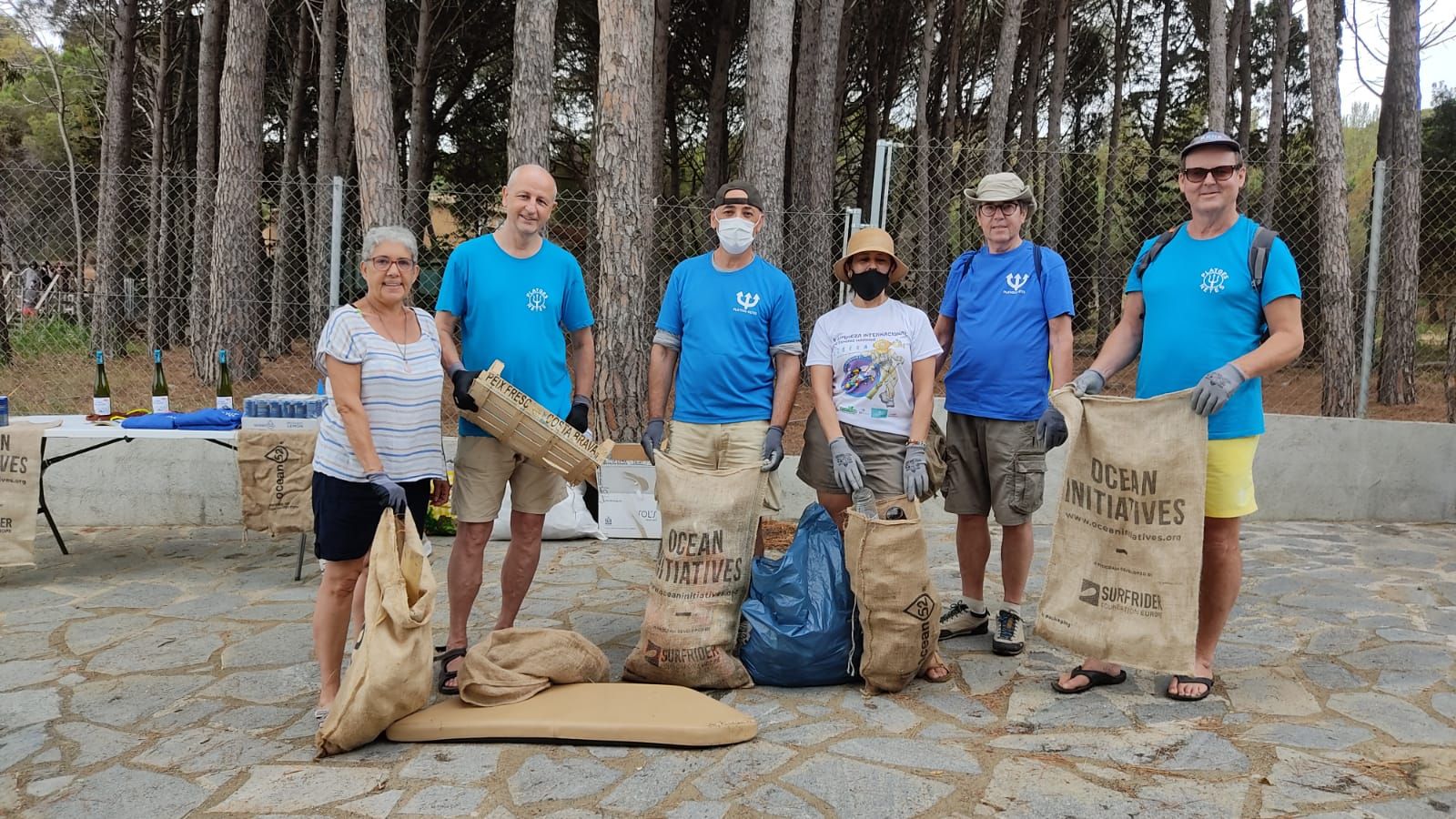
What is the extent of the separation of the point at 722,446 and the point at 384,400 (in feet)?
4.06

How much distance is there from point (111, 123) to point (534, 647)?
12.4 metres

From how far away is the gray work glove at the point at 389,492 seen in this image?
298 centimetres

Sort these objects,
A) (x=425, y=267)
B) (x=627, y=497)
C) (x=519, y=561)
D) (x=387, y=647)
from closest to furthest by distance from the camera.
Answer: (x=387, y=647)
(x=519, y=561)
(x=627, y=497)
(x=425, y=267)

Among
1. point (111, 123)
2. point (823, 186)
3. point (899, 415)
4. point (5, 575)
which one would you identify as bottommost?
point (5, 575)

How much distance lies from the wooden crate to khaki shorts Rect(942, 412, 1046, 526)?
143cm

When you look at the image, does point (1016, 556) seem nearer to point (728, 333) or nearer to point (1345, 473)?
point (728, 333)

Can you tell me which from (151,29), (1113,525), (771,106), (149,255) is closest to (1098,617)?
(1113,525)

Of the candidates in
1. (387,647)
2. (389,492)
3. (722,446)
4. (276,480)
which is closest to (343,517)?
(389,492)

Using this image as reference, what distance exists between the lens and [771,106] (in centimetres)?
704

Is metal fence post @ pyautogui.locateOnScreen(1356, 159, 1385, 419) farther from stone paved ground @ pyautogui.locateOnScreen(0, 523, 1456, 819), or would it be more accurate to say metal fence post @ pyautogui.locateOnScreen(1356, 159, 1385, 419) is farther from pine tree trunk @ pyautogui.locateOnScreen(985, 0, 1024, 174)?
pine tree trunk @ pyautogui.locateOnScreen(985, 0, 1024, 174)

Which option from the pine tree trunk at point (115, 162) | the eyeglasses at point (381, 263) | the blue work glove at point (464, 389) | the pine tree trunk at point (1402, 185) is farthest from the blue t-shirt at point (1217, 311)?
the pine tree trunk at point (115, 162)

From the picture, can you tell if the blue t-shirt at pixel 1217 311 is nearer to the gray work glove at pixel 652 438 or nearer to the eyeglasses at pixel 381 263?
the gray work glove at pixel 652 438

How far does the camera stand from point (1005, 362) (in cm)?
373

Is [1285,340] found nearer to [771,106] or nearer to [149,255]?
[771,106]
